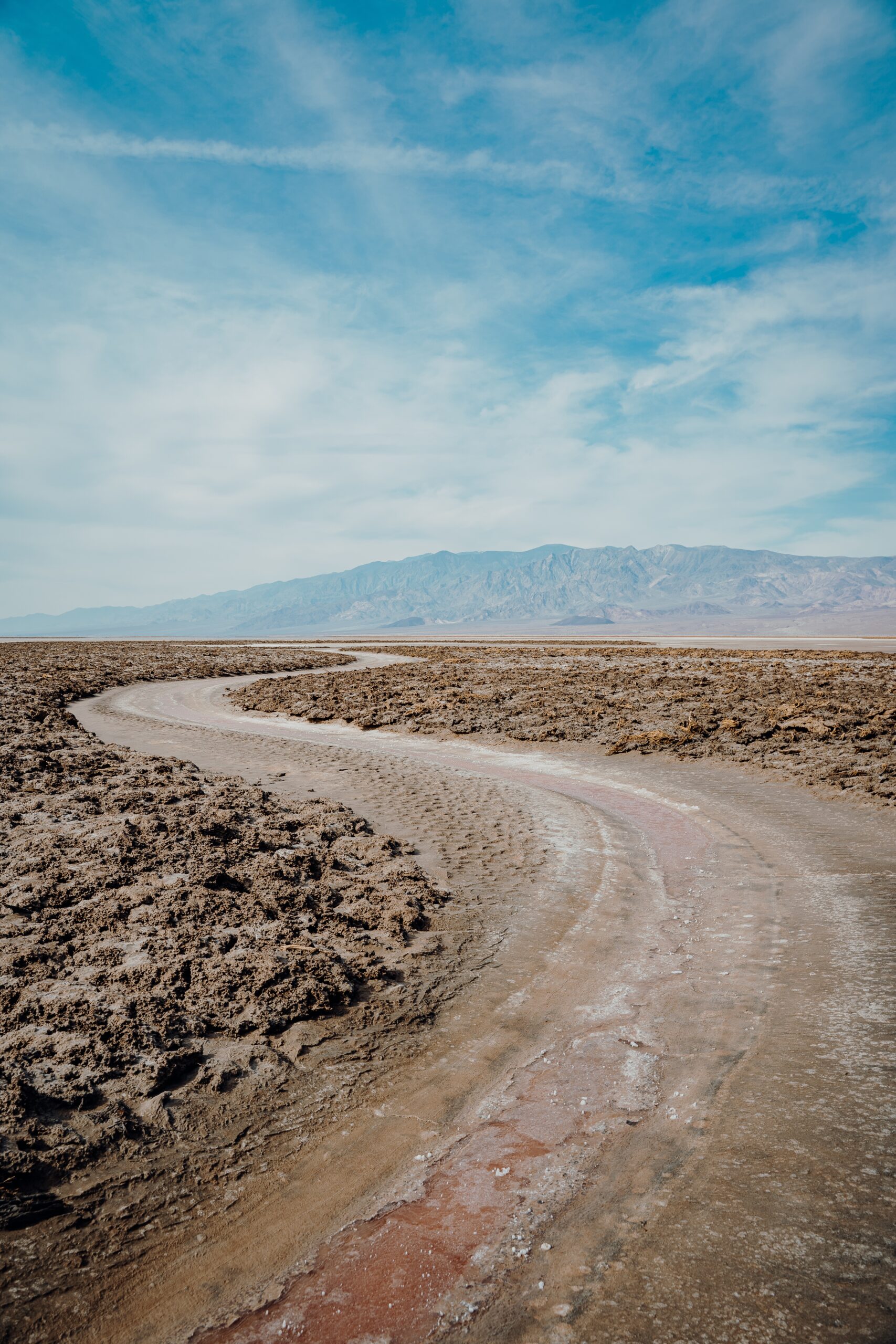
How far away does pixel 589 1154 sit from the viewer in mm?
3279

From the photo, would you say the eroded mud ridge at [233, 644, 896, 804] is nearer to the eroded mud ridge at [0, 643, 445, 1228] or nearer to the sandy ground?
the sandy ground

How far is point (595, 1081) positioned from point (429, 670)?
1115 inches

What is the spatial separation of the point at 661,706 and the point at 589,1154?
51.0 feet

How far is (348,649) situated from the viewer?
6575 centimetres

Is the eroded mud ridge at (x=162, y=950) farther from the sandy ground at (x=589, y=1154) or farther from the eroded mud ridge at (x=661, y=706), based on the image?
the eroded mud ridge at (x=661, y=706)

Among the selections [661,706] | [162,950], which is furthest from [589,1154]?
[661,706]

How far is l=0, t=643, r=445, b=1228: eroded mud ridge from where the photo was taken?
3500 millimetres

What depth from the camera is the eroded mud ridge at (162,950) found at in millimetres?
3500

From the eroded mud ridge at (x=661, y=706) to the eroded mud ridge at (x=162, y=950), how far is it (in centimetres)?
757

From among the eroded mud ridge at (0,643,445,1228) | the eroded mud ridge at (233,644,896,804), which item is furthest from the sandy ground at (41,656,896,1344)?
the eroded mud ridge at (233,644,896,804)

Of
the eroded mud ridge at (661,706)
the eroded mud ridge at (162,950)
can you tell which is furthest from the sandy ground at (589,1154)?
the eroded mud ridge at (661,706)

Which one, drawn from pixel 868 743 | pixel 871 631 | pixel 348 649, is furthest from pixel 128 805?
pixel 871 631

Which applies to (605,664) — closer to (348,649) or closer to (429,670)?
→ (429,670)

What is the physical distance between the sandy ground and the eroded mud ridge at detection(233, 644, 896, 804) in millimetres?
6103
